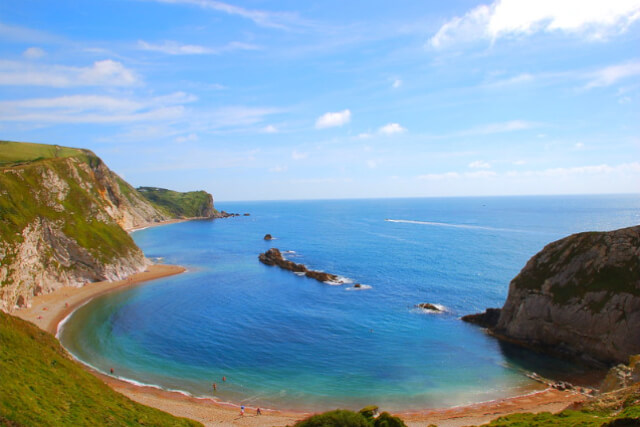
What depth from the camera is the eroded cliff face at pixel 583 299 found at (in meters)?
48.2

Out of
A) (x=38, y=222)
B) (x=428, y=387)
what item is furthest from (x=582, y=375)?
(x=38, y=222)

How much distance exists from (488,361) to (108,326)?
60236mm

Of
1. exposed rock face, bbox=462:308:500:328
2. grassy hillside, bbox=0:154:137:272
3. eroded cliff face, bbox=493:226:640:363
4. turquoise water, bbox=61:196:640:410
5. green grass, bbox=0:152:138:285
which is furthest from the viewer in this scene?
grassy hillside, bbox=0:154:137:272

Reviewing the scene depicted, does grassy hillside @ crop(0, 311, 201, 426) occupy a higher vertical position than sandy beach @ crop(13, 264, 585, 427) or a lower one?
higher

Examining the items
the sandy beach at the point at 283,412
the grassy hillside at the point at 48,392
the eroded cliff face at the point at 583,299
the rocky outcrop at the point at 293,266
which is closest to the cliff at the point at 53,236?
the sandy beach at the point at 283,412

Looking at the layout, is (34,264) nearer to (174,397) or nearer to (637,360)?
(174,397)

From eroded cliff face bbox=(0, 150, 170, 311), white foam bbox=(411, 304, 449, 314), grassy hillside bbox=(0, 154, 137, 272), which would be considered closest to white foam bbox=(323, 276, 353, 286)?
white foam bbox=(411, 304, 449, 314)

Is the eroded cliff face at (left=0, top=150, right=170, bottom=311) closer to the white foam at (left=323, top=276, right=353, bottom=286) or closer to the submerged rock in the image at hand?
the white foam at (left=323, top=276, right=353, bottom=286)

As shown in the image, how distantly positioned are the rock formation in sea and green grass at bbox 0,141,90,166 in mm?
151227

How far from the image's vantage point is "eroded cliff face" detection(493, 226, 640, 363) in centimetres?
4825

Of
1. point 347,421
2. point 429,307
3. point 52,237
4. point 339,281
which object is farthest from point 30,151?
point 347,421

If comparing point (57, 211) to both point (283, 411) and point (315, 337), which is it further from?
point (283, 411)

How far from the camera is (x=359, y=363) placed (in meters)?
51.5

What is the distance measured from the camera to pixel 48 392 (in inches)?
982
